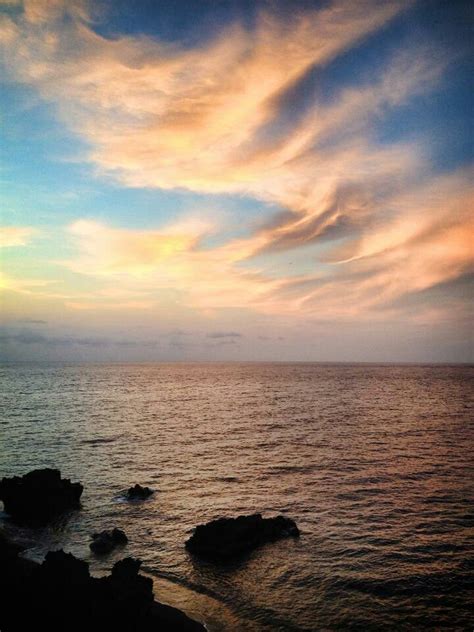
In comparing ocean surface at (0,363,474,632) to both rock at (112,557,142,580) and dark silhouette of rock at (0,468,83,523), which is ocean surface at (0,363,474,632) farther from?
rock at (112,557,142,580)

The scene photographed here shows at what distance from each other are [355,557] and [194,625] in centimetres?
1134

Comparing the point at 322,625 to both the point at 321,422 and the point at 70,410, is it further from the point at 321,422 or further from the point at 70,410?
the point at 70,410

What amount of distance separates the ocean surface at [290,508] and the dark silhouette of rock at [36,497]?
4.32ft

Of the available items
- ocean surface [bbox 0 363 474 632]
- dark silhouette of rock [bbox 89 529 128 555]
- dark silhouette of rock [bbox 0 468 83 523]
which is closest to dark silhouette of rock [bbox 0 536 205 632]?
ocean surface [bbox 0 363 474 632]

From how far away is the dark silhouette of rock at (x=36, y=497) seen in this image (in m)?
29.7

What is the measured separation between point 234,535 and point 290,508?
819 cm

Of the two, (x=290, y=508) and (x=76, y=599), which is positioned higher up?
(x=76, y=599)

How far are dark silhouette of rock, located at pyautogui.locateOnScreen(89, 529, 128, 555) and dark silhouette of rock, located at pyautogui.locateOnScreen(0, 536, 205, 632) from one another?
7.02 meters

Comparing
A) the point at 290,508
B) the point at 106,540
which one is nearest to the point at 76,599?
the point at 106,540

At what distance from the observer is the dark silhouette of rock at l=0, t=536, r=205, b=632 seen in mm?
15375

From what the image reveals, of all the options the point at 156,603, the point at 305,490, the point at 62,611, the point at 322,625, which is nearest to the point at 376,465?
the point at 305,490

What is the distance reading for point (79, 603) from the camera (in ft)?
51.5

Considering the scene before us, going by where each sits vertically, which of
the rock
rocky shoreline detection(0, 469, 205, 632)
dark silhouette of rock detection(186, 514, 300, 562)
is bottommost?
dark silhouette of rock detection(186, 514, 300, 562)

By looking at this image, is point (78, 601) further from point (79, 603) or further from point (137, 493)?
point (137, 493)
